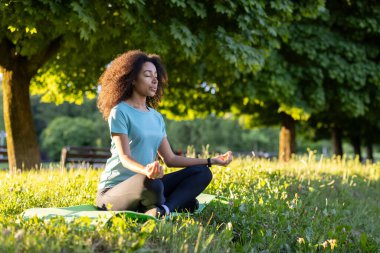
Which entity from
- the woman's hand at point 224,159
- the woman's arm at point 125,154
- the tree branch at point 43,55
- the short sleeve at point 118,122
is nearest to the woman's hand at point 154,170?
the woman's arm at point 125,154

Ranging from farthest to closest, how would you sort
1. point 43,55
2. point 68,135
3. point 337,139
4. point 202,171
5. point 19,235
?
1. point 68,135
2. point 337,139
3. point 43,55
4. point 202,171
5. point 19,235

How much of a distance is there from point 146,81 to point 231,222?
62.0 inches

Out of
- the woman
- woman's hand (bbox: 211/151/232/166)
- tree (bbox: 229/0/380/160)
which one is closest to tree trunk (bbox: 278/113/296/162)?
tree (bbox: 229/0/380/160)

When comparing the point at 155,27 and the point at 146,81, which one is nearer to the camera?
the point at 146,81

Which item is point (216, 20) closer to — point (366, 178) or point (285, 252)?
point (366, 178)

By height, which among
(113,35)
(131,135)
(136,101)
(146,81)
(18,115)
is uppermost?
(113,35)

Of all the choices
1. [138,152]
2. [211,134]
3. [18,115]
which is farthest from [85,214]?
[211,134]

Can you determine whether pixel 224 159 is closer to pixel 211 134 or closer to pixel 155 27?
pixel 155 27

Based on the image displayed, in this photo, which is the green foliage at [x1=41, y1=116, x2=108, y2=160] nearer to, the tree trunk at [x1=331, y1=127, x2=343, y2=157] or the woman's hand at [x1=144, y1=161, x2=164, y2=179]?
the tree trunk at [x1=331, y1=127, x2=343, y2=157]

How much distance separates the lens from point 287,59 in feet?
47.2

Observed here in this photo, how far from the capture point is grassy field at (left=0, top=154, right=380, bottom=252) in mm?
3471

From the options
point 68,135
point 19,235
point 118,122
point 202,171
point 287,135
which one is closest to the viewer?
point 19,235

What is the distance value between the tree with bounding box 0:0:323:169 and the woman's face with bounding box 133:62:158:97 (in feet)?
9.94

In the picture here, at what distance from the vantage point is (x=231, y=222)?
4.88 metres
